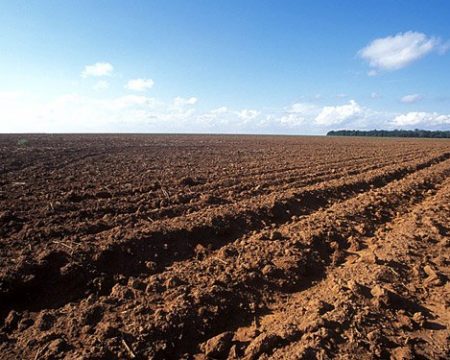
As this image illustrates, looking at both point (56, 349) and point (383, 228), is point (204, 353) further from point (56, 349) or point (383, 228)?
point (383, 228)

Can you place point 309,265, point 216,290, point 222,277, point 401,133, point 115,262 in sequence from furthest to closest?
point 401,133
point 309,265
point 115,262
point 222,277
point 216,290

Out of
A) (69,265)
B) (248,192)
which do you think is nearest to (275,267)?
(69,265)

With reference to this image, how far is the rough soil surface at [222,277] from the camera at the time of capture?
3.80 m

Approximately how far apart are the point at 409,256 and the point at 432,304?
58.9 inches

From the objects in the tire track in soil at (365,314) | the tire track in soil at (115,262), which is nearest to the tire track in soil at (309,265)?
the tire track in soil at (365,314)

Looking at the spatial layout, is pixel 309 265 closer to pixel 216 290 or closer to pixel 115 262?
pixel 216 290

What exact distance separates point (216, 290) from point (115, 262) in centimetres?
178

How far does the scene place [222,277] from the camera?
5.07 m

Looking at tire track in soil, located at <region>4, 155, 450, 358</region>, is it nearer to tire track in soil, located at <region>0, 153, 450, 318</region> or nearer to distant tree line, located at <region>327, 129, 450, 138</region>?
tire track in soil, located at <region>0, 153, 450, 318</region>

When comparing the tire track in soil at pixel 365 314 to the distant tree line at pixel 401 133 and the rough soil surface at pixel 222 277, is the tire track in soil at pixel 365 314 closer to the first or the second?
the rough soil surface at pixel 222 277

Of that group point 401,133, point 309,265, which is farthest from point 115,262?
point 401,133

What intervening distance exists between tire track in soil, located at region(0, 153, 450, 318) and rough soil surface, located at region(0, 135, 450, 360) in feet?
0.07

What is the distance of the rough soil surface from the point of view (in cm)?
380

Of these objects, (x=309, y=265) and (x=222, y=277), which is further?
(x=309, y=265)
